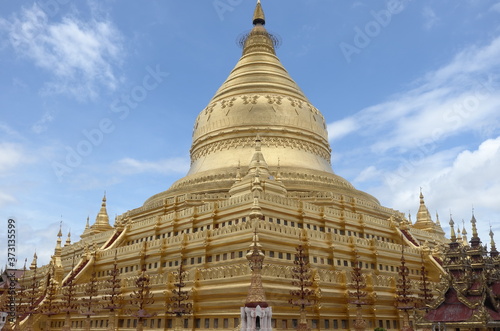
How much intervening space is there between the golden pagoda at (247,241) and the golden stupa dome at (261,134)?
0.15 meters

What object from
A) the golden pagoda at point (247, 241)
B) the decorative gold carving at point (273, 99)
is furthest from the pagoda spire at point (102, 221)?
the decorative gold carving at point (273, 99)

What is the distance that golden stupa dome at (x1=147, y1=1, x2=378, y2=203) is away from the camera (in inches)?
1725

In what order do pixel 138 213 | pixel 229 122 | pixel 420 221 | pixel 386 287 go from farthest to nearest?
pixel 420 221 < pixel 229 122 < pixel 138 213 < pixel 386 287

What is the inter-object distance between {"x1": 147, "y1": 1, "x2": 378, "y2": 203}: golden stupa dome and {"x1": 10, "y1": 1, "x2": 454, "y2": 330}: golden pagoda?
5.8 inches

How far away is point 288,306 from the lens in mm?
27219

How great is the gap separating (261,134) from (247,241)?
20734 mm

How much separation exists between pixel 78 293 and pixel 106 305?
473 cm

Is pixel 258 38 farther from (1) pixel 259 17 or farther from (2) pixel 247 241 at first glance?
(2) pixel 247 241

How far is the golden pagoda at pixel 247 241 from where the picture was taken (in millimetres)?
28344

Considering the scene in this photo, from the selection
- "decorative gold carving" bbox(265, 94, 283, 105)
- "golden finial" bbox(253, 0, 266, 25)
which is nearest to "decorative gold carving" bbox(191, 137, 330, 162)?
"decorative gold carving" bbox(265, 94, 283, 105)

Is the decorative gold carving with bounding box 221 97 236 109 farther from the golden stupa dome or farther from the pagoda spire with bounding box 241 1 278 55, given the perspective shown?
the pagoda spire with bounding box 241 1 278 55

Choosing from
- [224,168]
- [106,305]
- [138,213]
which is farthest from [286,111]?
[106,305]

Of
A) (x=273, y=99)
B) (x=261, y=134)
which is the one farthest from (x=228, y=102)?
(x=261, y=134)

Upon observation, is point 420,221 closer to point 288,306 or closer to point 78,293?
point 288,306
